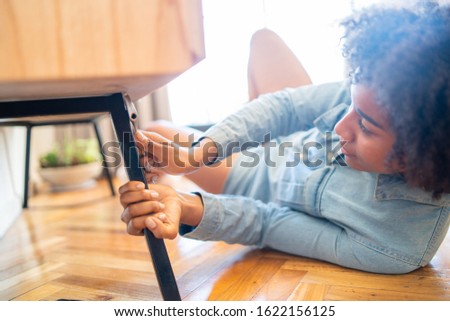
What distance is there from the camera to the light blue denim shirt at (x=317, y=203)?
618 mm

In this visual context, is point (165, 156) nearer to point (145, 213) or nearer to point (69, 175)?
point (145, 213)

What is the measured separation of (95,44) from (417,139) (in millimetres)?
413

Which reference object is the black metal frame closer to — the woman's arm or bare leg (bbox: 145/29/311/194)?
the woman's arm

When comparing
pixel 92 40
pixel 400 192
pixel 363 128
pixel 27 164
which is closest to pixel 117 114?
pixel 92 40

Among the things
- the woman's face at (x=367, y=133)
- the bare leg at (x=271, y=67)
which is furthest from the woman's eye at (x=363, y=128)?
the bare leg at (x=271, y=67)

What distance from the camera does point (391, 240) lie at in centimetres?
62

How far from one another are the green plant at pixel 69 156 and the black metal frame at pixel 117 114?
139cm

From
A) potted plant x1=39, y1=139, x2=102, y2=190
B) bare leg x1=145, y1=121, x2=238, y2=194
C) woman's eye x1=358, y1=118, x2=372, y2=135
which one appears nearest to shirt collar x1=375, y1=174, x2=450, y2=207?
woman's eye x1=358, y1=118, x2=372, y2=135

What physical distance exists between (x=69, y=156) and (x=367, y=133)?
1.51m

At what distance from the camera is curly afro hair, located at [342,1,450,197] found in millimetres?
478

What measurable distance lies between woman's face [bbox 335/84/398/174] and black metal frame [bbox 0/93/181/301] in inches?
12.1

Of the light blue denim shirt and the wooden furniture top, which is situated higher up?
the wooden furniture top

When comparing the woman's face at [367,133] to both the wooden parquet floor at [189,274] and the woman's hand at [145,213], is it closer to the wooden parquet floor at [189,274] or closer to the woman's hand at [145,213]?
the wooden parquet floor at [189,274]

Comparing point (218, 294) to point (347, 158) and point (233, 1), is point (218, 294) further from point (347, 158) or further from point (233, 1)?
point (233, 1)
